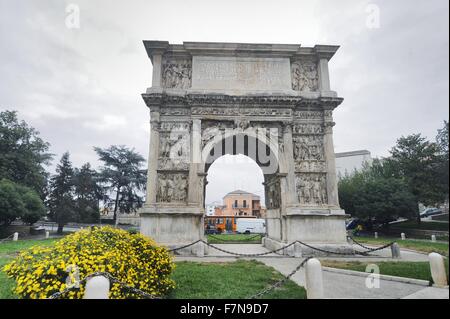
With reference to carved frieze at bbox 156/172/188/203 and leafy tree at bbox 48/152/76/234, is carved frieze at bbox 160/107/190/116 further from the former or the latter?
leafy tree at bbox 48/152/76/234

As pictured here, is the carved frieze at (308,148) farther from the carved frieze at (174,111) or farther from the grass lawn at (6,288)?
the grass lawn at (6,288)

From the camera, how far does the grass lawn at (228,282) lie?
19.9 ft

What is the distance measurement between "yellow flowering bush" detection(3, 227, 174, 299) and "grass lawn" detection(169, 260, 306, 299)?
0.76m

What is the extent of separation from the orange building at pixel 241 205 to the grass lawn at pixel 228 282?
170 ft

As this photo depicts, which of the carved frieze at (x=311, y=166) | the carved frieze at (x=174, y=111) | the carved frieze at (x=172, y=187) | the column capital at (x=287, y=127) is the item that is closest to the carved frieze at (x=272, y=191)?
the carved frieze at (x=311, y=166)

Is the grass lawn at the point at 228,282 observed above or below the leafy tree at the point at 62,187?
below

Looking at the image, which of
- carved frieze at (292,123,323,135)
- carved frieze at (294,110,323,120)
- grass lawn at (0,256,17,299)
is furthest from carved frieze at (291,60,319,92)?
grass lawn at (0,256,17,299)

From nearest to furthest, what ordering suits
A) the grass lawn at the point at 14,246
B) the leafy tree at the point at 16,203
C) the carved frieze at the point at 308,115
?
the grass lawn at the point at 14,246 → the carved frieze at the point at 308,115 → the leafy tree at the point at 16,203

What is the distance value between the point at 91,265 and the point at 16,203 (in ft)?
78.6

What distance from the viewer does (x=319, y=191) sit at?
14477 mm
